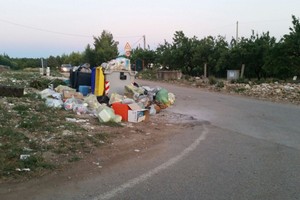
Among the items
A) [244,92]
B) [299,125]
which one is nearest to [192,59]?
[244,92]

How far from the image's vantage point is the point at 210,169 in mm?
6238

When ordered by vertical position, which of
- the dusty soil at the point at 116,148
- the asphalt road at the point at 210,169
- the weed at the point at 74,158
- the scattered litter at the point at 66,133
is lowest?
the asphalt road at the point at 210,169

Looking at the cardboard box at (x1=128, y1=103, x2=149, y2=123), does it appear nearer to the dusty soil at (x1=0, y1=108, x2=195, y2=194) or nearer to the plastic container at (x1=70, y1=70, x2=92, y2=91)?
the dusty soil at (x1=0, y1=108, x2=195, y2=194)

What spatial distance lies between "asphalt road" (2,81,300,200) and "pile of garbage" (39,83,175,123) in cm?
182

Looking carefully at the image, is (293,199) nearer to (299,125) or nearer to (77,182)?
(77,182)

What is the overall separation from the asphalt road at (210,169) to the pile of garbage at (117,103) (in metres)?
1.82

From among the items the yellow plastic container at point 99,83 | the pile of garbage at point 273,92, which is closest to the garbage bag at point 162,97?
the yellow plastic container at point 99,83

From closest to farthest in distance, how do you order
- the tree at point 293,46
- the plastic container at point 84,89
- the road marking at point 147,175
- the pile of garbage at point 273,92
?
the road marking at point 147,175
the plastic container at point 84,89
the pile of garbage at point 273,92
the tree at point 293,46

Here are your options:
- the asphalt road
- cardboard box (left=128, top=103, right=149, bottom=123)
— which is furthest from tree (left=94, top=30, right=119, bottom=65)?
the asphalt road

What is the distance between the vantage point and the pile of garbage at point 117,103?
10773 mm

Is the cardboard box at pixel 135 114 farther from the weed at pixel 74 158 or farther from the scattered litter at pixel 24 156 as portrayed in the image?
the scattered litter at pixel 24 156

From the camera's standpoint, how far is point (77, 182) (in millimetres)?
5402

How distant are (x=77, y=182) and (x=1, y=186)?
102 centimetres

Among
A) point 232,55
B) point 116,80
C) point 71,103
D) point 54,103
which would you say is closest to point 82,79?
point 116,80
